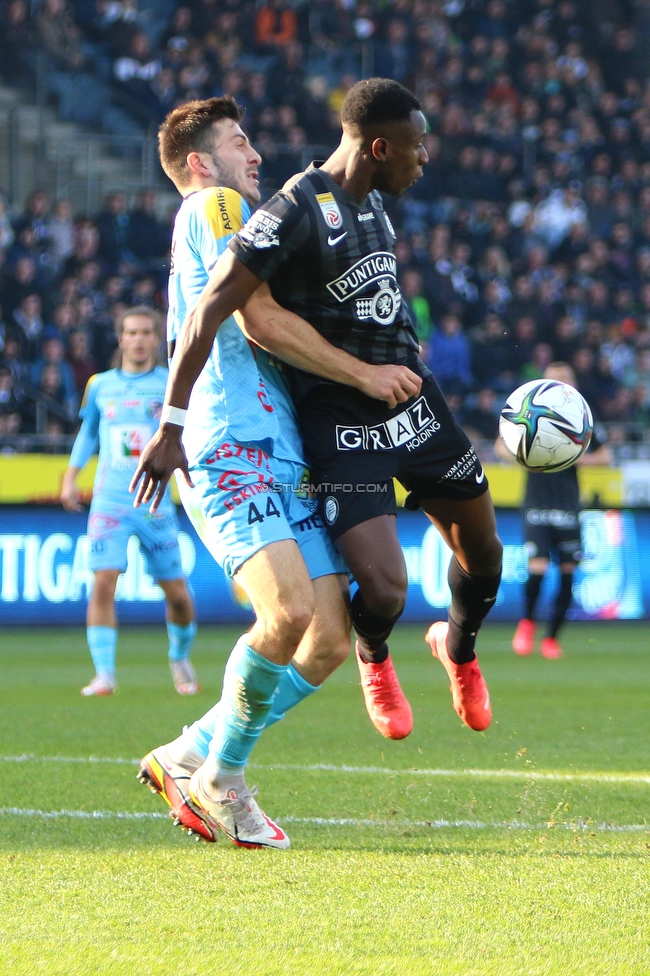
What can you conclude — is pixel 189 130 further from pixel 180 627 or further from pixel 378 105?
pixel 180 627

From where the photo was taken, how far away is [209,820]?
13.0 ft

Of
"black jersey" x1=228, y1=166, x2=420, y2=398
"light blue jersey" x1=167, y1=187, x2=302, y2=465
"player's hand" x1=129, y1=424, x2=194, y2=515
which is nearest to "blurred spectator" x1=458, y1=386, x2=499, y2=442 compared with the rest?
"black jersey" x1=228, y1=166, x2=420, y2=398

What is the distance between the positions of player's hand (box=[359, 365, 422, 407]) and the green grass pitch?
131 centimetres

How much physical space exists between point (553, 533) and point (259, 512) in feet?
23.4

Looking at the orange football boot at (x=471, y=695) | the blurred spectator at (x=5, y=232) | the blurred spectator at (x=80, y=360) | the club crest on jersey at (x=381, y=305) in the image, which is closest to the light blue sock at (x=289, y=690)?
the orange football boot at (x=471, y=695)

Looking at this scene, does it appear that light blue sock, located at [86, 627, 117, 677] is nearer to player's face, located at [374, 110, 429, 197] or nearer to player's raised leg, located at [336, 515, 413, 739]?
player's raised leg, located at [336, 515, 413, 739]

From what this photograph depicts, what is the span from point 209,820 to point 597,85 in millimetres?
20868

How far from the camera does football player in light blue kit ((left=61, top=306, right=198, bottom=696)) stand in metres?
8.25

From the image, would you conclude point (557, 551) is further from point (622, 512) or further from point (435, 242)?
point (435, 242)

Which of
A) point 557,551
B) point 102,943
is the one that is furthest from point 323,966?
point 557,551

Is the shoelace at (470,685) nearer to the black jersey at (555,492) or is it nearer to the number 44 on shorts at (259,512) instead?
the number 44 on shorts at (259,512)

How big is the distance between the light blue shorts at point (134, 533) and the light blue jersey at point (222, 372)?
4.23m

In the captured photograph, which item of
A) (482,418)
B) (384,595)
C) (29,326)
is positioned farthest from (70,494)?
(482,418)

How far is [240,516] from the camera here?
3.78m
